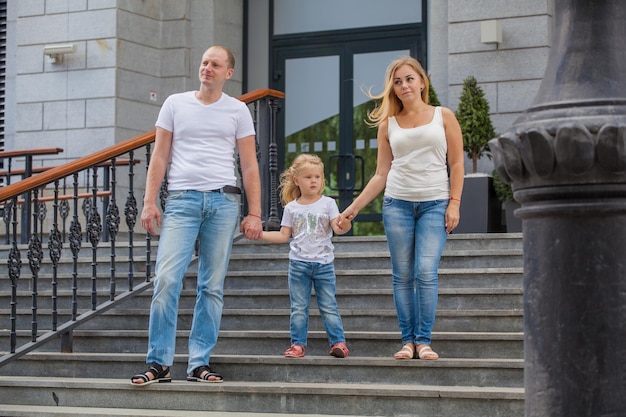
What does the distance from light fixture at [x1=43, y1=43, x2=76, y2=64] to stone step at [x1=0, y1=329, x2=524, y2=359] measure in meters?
5.63

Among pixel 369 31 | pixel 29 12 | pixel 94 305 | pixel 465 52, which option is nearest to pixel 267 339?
pixel 94 305

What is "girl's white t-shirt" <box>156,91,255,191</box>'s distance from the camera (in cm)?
563

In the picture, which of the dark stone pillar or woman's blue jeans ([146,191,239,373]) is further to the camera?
woman's blue jeans ([146,191,239,373])

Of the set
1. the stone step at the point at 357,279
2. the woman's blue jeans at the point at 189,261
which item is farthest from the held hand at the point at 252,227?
the stone step at the point at 357,279

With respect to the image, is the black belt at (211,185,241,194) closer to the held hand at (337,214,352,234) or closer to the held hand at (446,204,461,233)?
the held hand at (337,214,352,234)

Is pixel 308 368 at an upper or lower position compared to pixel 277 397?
upper

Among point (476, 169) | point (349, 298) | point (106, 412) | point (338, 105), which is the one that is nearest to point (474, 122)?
point (476, 169)

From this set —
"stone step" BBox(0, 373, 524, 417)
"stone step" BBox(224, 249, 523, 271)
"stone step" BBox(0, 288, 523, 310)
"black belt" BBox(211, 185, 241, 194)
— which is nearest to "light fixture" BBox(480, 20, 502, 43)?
"stone step" BBox(224, 249, 523, 271)

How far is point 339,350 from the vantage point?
19.1 ft

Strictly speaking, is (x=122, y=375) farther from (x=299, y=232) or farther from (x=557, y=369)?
(x=557, y=369)

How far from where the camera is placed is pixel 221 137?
5.69 meters

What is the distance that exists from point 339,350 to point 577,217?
3.95 m

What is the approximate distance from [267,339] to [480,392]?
162 centimetres

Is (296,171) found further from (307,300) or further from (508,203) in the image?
(508,203)
